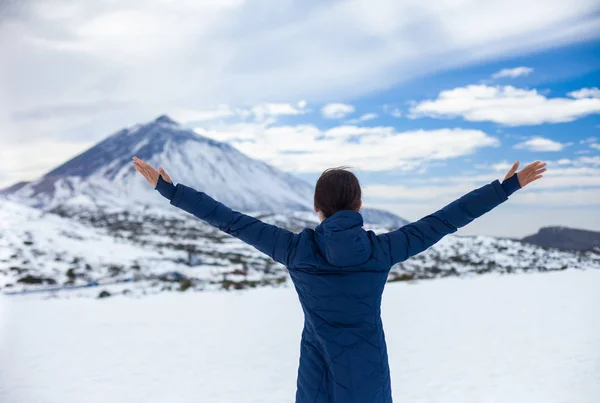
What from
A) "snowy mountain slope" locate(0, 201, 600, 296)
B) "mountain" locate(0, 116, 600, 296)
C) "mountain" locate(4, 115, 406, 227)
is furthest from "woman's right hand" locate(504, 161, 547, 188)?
"mountain" locate(4, 115, 406, 227)

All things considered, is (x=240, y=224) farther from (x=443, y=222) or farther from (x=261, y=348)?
(x=261, y=348)

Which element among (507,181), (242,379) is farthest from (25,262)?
(507,181)

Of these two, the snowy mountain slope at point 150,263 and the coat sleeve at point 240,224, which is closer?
the coat sleeve at point 240,224

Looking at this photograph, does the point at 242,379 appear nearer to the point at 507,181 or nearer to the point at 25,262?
the point at 507,181

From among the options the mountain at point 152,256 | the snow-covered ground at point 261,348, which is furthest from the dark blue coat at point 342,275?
the snow-covered ground at point 261,348

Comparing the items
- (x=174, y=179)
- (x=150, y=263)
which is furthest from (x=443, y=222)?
(x=174, y=179)

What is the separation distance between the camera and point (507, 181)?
6.82 feet

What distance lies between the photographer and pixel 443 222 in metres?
1.99

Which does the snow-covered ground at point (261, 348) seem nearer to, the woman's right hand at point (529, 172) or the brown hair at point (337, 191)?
the woman's right hand at point (529, 172)

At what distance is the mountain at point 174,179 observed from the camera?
145 metres

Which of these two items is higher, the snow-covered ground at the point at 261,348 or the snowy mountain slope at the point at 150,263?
the snowy mountain slope at the point at 150,263

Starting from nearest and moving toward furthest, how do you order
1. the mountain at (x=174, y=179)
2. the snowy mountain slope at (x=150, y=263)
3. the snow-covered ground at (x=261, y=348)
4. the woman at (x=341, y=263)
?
the woman at (x=341, y=263)
the snow-covered ground at (x=261, y=348)
the snowy mountain slope at (x=150, y=263)
the mountain at (x=174, y=179)

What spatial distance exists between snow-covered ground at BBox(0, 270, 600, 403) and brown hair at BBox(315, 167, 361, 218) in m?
3.41

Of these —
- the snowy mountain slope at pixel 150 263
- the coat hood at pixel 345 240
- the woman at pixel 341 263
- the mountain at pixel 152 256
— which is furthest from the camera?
the mountain at pixel 152 256
